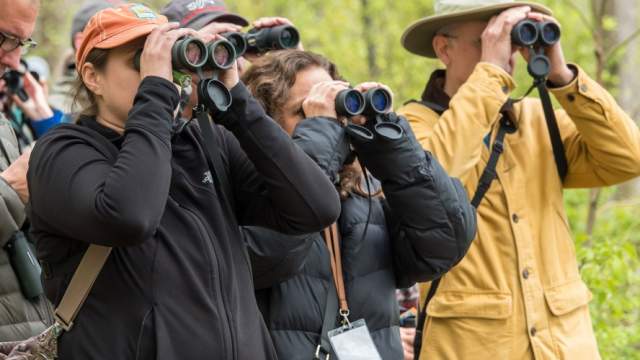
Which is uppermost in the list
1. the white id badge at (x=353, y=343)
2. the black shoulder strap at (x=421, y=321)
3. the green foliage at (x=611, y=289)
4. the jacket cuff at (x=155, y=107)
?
the jacket cuff at (x=155, y=107)

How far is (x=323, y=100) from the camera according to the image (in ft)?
11.2

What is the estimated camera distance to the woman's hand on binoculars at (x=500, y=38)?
4.07 metres

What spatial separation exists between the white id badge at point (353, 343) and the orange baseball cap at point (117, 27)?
1.13 meters

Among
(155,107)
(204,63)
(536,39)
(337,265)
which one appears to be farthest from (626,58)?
(155,107)

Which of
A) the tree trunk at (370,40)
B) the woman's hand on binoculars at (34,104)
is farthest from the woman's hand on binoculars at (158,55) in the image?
the tree trunk at (370,40)

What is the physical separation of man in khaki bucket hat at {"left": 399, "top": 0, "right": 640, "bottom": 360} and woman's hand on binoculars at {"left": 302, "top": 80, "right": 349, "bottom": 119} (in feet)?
2.23

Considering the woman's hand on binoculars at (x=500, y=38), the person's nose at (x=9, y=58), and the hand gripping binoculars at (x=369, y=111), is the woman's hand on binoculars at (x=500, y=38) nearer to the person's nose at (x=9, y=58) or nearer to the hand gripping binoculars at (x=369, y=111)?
the hand gripping binoculars at (x=369, y=111)

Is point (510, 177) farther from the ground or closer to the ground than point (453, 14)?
closer to the ground

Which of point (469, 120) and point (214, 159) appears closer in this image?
point (214, 159)

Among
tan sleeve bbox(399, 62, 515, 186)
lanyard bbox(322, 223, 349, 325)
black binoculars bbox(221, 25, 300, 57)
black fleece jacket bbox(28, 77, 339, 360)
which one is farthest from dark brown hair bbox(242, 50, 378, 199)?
black fleece jacket bbox(28, 77, 339, 360)

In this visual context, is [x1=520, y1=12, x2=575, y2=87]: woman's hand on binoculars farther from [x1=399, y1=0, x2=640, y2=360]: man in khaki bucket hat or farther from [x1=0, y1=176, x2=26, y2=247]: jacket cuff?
[x1=0, y1=176, x2=26, y2=247]: jacket cuff

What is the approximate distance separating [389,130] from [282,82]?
46 cm

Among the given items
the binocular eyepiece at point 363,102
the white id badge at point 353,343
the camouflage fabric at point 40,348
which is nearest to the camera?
the camouflage fabric at point 40,348

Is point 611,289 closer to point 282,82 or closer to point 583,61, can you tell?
point 282,82
